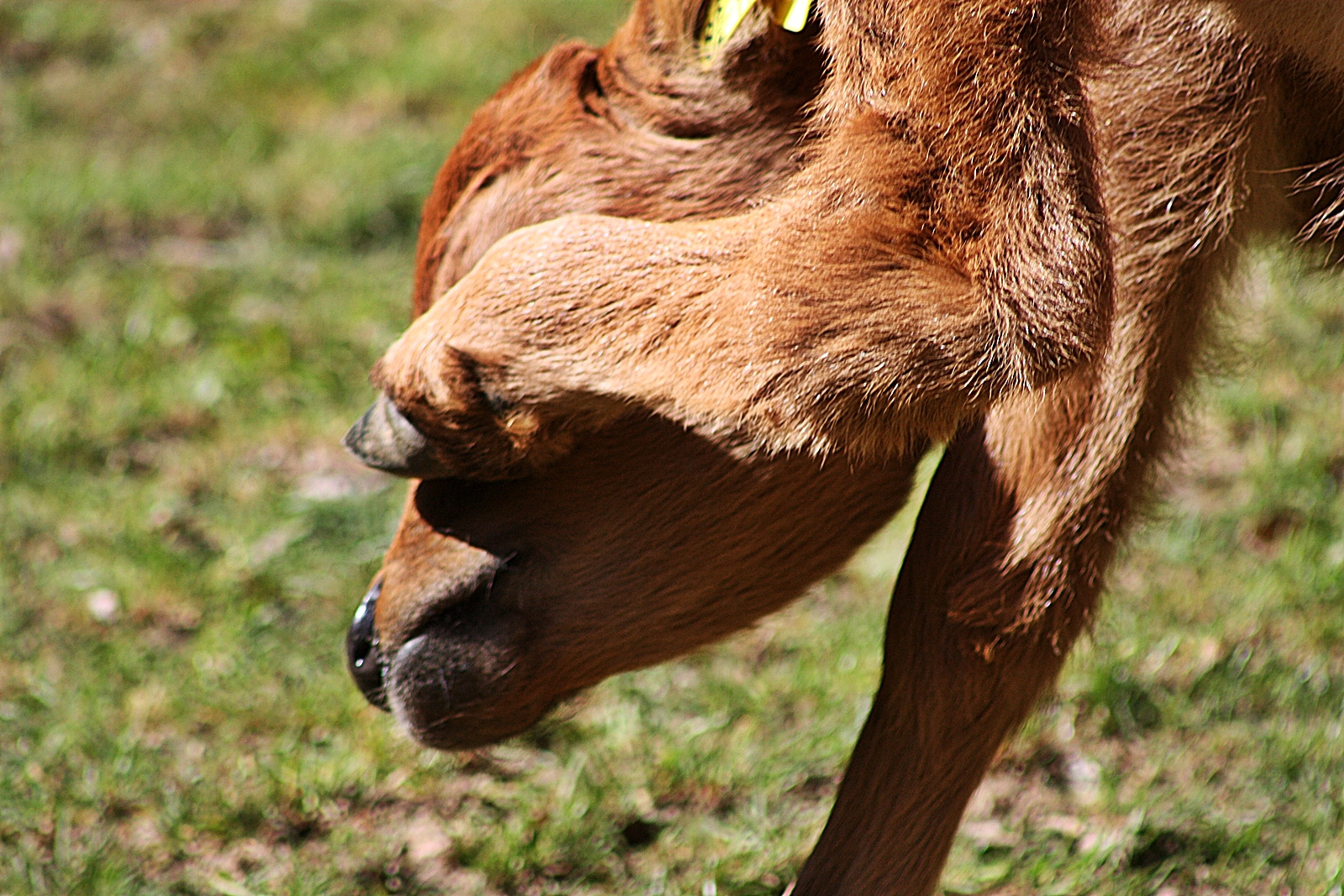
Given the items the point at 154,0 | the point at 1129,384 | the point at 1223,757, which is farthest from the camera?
the point at 154,0

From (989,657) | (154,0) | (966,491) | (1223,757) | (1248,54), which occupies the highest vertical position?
(1248,54)

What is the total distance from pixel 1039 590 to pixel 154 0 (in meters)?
7.00

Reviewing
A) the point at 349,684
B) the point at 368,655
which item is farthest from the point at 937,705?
the point at 349,684

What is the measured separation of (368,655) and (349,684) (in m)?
1.14

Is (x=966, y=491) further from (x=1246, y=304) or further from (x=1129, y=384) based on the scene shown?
(x=1246, y=304)

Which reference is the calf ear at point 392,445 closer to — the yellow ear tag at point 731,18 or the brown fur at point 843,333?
the brown fur at point 843,333

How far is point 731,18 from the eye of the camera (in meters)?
2.33

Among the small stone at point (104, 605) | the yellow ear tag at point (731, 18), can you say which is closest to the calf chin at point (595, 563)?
the yellow ear tag at point (731, 18)

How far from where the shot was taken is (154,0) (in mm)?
7887

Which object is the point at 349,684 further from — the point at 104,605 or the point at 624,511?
the point at 624,511

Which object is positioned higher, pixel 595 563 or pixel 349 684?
pixel 595 563

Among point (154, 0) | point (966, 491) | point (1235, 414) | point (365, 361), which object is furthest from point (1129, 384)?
point (154, 0)

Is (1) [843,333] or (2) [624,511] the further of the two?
(2) [624,511]

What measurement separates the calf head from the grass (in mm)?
495
